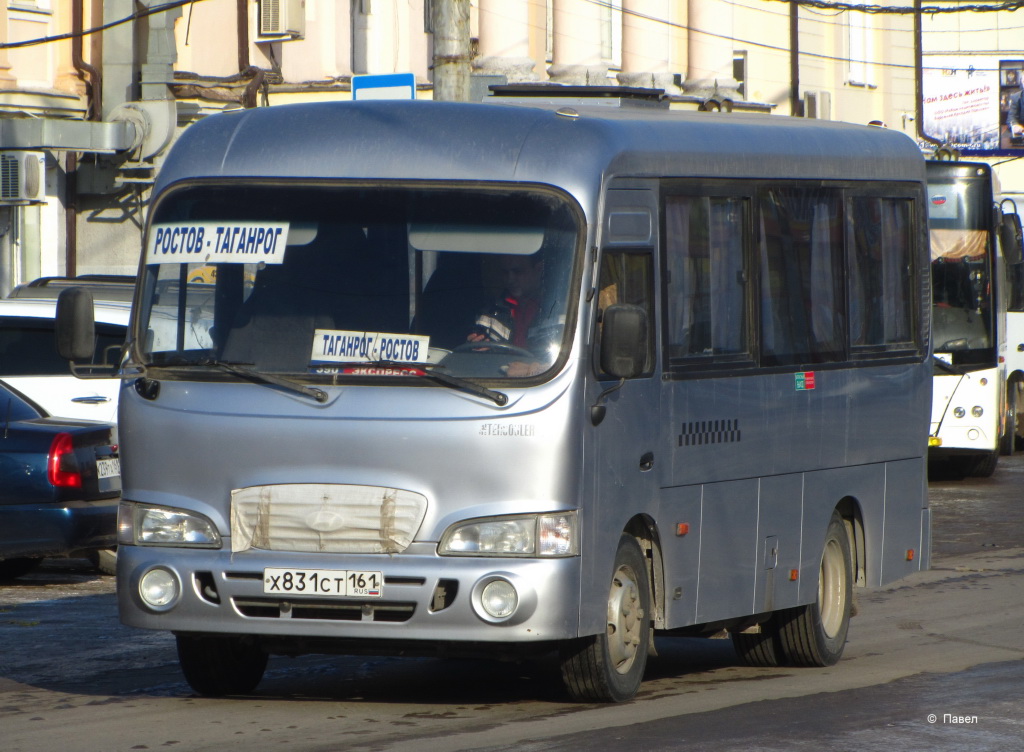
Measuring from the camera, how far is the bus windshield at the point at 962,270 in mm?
22847

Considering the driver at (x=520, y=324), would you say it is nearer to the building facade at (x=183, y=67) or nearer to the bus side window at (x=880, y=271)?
the bus side window at (x=880, y=271)

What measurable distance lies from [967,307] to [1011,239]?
197 centimetres

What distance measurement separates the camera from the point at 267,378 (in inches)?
313

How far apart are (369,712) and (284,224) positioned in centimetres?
200

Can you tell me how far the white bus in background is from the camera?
22328mm

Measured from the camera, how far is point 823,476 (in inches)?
392

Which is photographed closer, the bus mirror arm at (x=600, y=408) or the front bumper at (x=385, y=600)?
the front bumper at (x=385, y=600)

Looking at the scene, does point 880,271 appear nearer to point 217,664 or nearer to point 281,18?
point 217,664

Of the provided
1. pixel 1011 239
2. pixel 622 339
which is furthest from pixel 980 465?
pixel 622 339

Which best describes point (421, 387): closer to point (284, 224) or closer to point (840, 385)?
point (284, 224)

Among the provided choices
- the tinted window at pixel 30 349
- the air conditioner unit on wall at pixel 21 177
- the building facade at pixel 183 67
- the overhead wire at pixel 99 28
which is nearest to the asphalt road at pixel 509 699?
the tinted window at pixel 30 349

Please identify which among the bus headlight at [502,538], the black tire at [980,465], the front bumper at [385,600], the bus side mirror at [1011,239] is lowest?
the black tire at [980,465]

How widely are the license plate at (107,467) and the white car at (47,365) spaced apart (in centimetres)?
120

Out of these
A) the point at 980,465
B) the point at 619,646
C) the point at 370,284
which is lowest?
the point at 980,465
